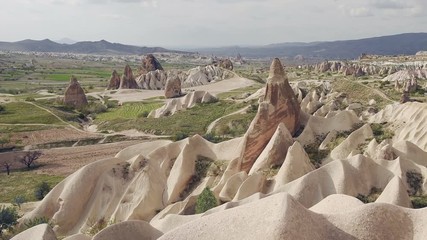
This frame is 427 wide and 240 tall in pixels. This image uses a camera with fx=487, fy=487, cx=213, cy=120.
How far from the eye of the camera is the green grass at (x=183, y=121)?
2955 inches

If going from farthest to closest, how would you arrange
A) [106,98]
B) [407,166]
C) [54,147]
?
[106,98] < [54,147] < [407,166]

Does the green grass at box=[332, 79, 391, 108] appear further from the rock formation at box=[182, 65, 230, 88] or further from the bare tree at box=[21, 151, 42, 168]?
the rock formation at box=[182, 65, 230, 88]

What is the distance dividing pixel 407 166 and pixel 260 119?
1116 cm

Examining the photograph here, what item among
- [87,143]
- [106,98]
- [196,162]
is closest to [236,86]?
[106,98]

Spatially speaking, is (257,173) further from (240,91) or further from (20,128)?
(240,91)

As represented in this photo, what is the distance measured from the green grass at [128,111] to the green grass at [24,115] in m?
9.34

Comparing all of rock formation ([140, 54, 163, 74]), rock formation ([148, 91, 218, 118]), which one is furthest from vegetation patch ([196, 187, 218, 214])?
rock formation ([140, 54, 163, 74])

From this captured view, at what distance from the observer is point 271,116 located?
1467 inches

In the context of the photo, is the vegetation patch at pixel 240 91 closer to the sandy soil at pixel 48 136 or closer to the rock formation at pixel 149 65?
the rock formation at pixel 149 65

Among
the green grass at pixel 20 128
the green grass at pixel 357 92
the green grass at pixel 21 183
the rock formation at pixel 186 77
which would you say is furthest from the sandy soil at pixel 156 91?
the green grass at pixel 21 183

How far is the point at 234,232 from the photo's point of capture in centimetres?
1444

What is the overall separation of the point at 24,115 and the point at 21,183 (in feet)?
126

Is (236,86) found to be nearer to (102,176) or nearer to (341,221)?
(102,176)

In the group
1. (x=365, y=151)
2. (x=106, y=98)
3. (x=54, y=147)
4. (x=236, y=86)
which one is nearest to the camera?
(x=365, y=151)
